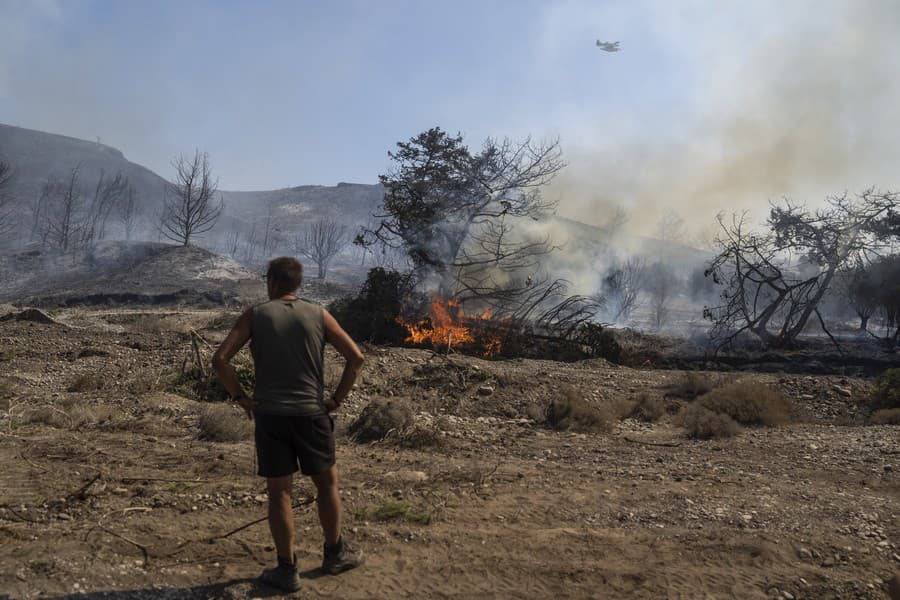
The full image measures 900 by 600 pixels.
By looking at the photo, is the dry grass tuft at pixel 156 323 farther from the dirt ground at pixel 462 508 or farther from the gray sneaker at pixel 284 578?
the gray sneaker at pixel 284 578

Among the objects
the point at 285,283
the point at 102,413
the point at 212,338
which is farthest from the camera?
the point at 212,338

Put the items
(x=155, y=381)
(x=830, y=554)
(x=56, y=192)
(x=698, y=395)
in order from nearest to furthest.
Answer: (x=830, y=554) → (x=155, y=381) → (x=698, y=395) → (x=56, y=192)

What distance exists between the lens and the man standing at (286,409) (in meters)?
3.03

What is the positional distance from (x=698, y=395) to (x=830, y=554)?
20.8 feet

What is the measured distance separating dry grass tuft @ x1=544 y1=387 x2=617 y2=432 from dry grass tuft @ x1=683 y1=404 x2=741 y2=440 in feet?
3.32

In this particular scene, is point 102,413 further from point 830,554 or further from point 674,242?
point 674,242

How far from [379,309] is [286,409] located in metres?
11.1

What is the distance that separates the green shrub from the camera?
356 inches

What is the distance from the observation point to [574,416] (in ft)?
25.8

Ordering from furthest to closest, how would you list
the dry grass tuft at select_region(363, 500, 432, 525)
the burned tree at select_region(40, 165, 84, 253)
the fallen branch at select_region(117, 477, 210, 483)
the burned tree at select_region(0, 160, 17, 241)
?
the burned tree at select_region(40, 165, 84, 253) < the burned tree at select_region(0, 160, 17, 241) < the fallen branch at select_region(117, 477, 210, 483) < the dry grass tuft at select_region(363, 500, 432, 525)

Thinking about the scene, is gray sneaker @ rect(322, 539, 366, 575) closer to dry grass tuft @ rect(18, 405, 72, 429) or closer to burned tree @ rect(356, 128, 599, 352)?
dry grass tuft @ rect(18, 405, 72, 429)

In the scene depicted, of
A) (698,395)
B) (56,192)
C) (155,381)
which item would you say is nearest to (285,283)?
(155,381)

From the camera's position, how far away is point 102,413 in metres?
6.82

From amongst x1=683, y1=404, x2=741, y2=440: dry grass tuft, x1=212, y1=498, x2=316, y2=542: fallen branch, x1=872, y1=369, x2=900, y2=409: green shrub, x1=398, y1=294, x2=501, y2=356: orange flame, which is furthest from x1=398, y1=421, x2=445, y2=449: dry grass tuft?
x1=872, y1=369, x2=900, y2=409: green shrub
